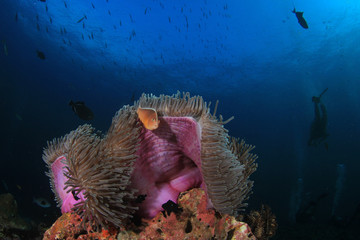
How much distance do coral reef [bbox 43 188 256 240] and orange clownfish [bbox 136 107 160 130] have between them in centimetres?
92

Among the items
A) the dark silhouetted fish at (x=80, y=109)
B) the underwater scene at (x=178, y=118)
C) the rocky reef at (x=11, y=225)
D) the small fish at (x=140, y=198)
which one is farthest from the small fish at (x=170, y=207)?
the dark silhouetted fish at (x=80, y=109)

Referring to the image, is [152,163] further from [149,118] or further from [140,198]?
[149,118]

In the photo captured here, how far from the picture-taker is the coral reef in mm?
1997

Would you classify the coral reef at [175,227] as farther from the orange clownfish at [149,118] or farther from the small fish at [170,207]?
the orange clownfish at [149,118]

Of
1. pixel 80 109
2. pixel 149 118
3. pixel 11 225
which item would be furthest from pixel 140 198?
pixel 80 109

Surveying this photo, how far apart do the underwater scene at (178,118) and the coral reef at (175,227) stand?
1 cm

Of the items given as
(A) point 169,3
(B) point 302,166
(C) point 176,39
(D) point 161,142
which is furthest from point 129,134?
(B) point 302,166

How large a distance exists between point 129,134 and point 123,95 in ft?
148

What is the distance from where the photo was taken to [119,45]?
3019cm

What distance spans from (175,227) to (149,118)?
114 cm

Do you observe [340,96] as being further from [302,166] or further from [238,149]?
[238,149]

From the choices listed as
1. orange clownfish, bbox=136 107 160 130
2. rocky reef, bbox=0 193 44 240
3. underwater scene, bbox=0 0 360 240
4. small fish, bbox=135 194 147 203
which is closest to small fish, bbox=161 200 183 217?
underwater scene, bbox=0 0 360 240

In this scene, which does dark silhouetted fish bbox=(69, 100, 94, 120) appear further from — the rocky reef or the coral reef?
the coral reef

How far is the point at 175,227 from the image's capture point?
6.77ft
